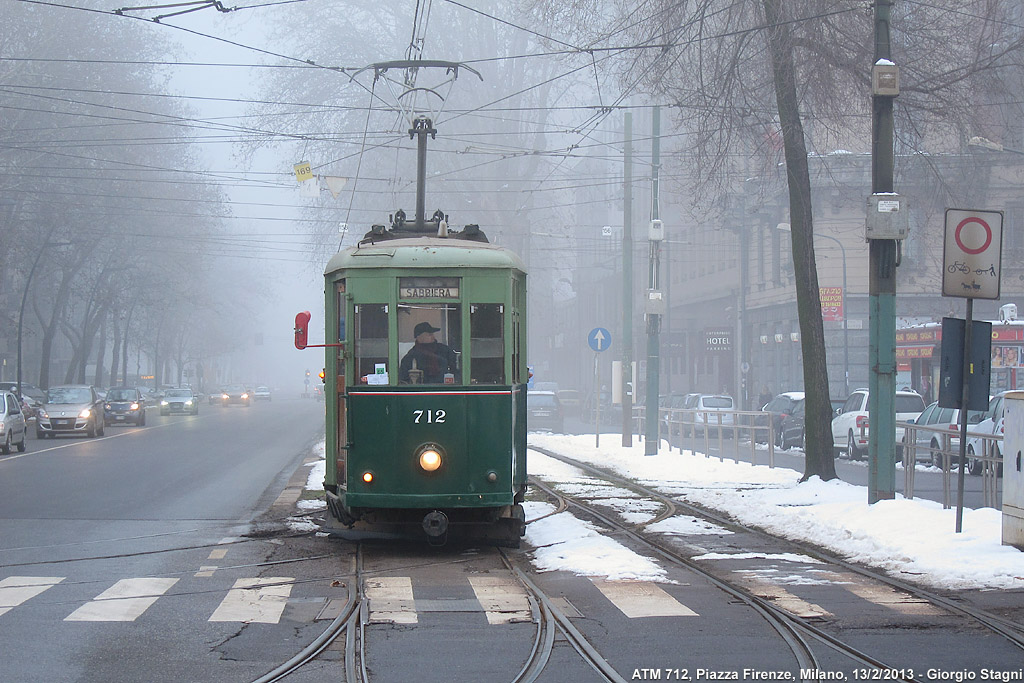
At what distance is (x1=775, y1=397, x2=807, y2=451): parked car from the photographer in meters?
34.6

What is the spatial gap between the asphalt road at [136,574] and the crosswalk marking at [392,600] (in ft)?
1.55

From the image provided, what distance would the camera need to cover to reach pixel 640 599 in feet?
30.3

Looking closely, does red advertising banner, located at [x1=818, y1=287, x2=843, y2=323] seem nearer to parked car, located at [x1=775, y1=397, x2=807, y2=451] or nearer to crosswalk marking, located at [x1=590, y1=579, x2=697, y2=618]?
parked car, located at [x1=775, y1=397, x2=807, y2=451]

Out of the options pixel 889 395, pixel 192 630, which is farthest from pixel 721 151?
pixel 192 630

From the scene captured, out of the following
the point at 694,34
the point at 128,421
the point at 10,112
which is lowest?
the point at 128,421

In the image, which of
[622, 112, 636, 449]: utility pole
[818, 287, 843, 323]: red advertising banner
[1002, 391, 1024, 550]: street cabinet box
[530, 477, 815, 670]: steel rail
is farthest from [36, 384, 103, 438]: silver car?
[1002, 391, 1024, 550]: street cabinet box

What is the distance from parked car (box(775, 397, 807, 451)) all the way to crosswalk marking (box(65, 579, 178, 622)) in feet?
86.8

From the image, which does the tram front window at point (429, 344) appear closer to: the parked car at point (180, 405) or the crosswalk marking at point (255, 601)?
the crosswalk marking at point (255, 601)

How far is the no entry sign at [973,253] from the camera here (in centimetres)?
1216

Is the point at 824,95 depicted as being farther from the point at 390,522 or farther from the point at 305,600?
the point at 305,600

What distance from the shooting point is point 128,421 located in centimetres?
4988

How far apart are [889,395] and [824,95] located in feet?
16.2

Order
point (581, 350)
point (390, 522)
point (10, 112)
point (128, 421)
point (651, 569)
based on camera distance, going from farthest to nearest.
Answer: point (581, 350) < point (128, 421) < point (10, 112) < point (390, 522) < point (651, 569)

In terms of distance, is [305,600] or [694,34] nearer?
[305,600]
